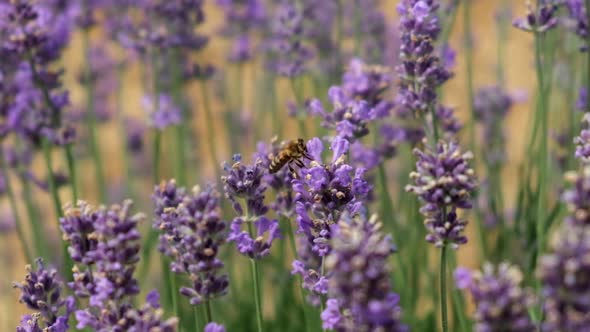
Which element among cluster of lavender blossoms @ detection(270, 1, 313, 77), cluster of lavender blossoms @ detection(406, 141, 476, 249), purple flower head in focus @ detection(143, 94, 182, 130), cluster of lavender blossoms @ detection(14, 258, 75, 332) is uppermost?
cluster of lavender blossoms @ detection(270, 1, 313, 77)

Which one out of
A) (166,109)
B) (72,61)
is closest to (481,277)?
(166,109)

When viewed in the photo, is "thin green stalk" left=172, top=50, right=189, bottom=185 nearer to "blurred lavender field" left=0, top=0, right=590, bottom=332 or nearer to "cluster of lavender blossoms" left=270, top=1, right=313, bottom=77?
"blurred lavender field" left=0, top=0, right=590, bottom=332

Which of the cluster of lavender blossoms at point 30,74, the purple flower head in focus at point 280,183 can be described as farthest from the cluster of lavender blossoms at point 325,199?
the cluster of lavender blossoms at point 30,74

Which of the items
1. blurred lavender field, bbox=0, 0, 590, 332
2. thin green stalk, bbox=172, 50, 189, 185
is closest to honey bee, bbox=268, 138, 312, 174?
blurred lavender field, bbox=0, 0, 590, 332

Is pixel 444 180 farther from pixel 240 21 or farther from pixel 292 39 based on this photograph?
pixel 240 21

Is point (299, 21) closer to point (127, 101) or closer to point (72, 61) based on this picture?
point (127, 101)

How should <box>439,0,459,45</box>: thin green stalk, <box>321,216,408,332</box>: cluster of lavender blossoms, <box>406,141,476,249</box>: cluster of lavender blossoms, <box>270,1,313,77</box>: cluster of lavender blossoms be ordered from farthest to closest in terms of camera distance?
<box>270,1,313,77</box>: cluster of lavender blossoms, <box>439,0,459,45</box>: thin green stalk, <box>406,141,476,249</box>: cluster of lavender blossoms, <box>321,216,408,332</box>: cluster of lavender blossoms
